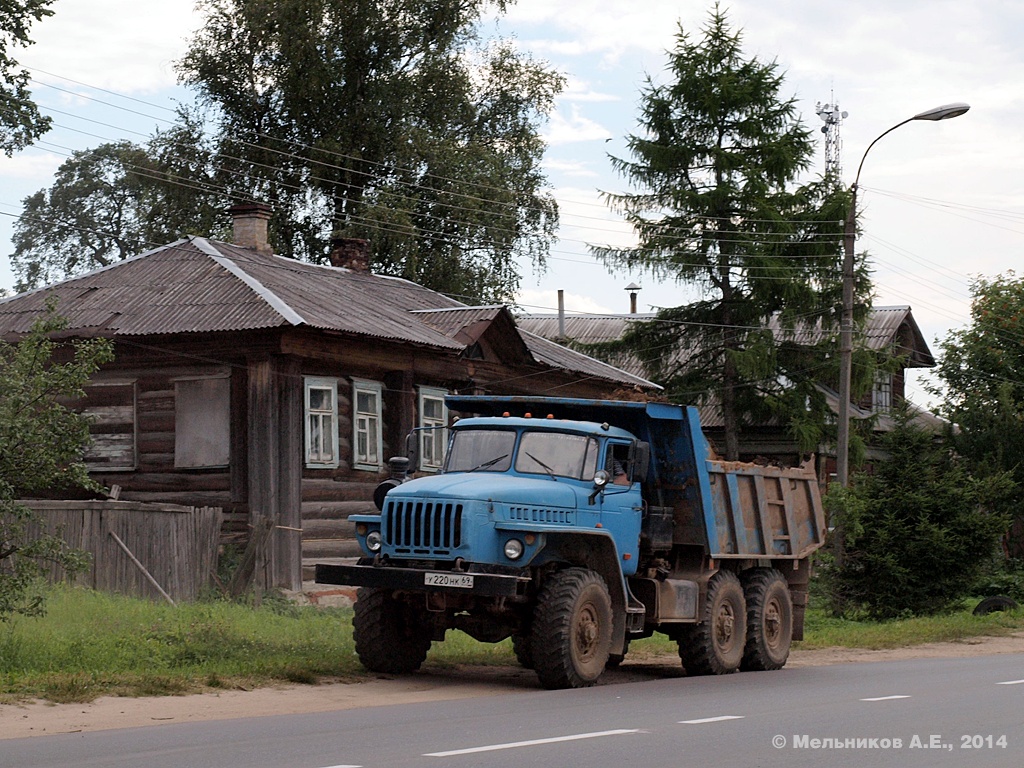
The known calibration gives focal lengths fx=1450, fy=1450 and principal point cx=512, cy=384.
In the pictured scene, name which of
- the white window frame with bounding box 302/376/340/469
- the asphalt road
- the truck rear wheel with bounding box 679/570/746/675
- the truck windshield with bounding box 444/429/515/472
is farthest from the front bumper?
the white window frame with bounding box 302/376/340/469

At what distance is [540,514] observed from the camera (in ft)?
44.9

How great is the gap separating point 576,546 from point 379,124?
91.3 feet

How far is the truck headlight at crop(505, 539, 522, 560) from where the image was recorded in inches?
520

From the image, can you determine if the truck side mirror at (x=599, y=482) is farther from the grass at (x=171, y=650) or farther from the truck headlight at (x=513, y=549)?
the grass at (x=171, y=650)

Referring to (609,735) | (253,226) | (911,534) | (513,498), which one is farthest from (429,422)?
(609,735)

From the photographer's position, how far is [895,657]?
1892cm

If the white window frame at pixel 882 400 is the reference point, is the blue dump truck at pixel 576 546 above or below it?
below

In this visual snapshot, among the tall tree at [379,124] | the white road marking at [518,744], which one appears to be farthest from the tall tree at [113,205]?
the white road marking at [518,744]

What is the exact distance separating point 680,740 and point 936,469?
1729 centimetres

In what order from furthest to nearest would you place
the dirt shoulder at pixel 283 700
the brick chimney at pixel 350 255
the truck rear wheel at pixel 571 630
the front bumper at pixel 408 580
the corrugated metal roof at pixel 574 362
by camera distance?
the brick chimney at pixel 350 255 < the corrugated metal roof at pixel 574 362 < the truck rear wheel at pixel 571 630 < the front bumper at pixel 408 580 < the dirt shoulder at pixel 283 700

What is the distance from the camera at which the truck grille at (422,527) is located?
43.3 feet

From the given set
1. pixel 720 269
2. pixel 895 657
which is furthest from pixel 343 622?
pixel 720 269

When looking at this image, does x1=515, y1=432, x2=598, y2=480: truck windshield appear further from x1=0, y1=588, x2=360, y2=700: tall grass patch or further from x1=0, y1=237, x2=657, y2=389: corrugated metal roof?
x1=0, y1=237, x2=657, y2=389: corrugated metal roof

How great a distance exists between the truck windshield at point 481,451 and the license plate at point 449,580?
5.89 feet
